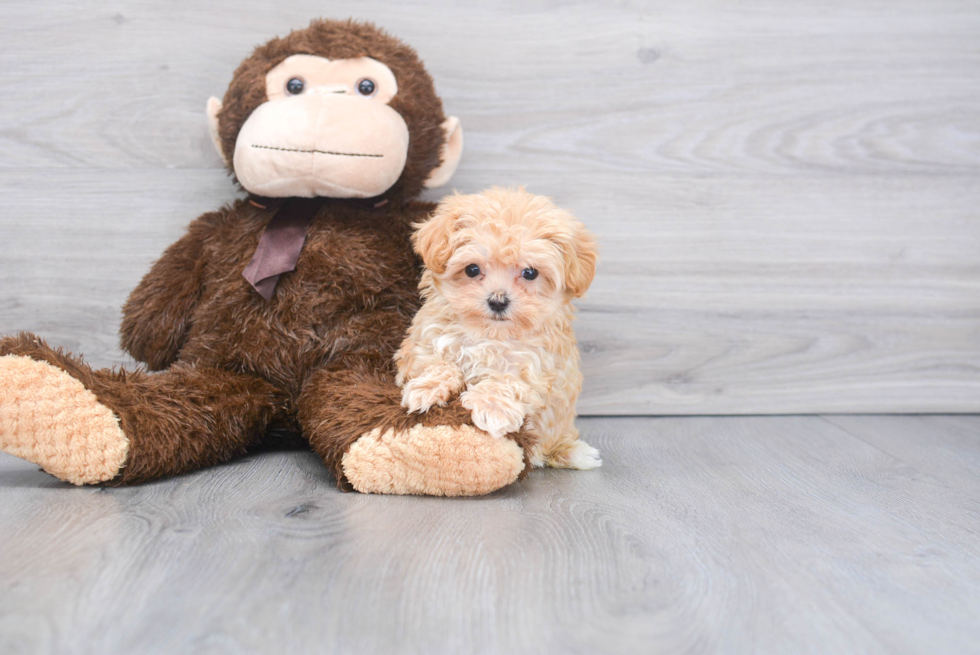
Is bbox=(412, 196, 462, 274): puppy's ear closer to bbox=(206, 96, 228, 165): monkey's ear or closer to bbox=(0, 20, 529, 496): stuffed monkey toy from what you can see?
bbox=(0, 20, 529, 496): stuffed monkey toy

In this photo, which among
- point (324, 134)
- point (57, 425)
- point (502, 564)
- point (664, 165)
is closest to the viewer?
point (502, 564)

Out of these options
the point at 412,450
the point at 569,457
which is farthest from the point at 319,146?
the point at 569,457

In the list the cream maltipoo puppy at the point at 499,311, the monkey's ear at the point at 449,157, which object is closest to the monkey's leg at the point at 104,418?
the cream maltipoo puppy at the point at 499,311

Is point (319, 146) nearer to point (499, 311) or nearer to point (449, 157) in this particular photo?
point (449, 157)

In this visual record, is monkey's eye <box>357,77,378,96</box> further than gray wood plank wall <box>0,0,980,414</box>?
No

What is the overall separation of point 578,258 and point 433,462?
1.04 ft

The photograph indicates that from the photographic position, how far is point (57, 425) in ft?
2.65

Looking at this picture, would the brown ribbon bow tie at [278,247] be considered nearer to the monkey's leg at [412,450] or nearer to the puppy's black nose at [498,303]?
Answer: the monkey's leg at [412,450]

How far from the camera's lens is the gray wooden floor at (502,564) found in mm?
548

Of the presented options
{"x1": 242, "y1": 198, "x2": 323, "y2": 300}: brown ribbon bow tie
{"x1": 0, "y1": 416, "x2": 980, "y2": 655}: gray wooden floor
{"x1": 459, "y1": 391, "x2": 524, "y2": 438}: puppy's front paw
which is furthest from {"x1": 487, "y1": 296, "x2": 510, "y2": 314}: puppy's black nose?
{"x1": 242, "y1": 198, "x2": 323, "y2": 300}: brown ribbon bow tie

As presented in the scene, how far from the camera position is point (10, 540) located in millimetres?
685

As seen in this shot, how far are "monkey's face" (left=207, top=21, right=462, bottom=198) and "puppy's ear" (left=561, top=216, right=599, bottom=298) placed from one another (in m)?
0.32

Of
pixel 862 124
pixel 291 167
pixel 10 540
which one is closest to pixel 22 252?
pixel 291 167

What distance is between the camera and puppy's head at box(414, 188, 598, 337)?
0.86 metres
